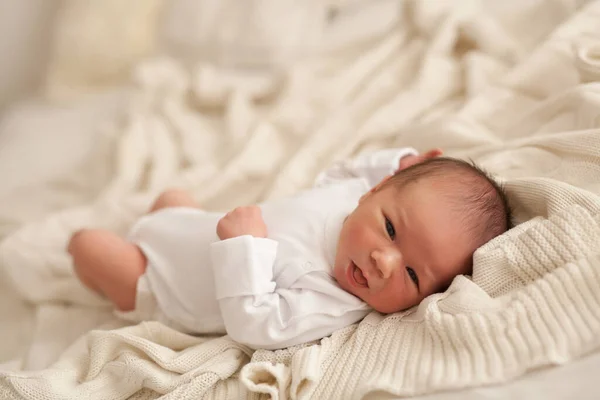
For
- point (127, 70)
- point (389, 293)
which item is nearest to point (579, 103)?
point (389, 293)

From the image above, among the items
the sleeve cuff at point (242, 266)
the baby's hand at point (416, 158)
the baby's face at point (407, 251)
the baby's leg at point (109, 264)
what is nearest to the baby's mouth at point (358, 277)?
the baby's face at point (407, 251)

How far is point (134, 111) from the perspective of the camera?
4.66 ft

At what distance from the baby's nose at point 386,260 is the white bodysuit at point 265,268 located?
0.26 feet

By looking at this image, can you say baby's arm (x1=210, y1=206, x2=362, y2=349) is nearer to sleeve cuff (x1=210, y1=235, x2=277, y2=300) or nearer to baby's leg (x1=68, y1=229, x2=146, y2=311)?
sleeve cuff (x1=210, y1=235, x2=277, y2=300)

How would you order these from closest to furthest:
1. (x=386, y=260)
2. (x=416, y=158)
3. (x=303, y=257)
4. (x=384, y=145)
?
1. (x=386, y=260)
2. (x=303, y=257)
3. (x=416, y=158)
4. (x=384, y=145)

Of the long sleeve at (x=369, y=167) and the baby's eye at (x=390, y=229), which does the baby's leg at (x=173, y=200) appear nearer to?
the long sleeve at (x=369, y=167)

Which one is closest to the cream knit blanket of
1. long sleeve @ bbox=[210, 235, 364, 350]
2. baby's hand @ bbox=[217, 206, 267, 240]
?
long sleeve @ bbox=[210, 235, 364, 350]

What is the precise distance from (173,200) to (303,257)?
35cm

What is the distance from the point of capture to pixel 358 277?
0.85 metres

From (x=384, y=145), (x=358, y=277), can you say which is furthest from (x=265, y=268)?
(x=384, y=145)

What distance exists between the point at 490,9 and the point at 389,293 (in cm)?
96

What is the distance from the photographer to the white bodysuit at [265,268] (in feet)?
2.74

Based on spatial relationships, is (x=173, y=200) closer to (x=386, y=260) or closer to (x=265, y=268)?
(x=265, y=268)

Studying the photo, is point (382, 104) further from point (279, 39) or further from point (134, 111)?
point (134, 111)
